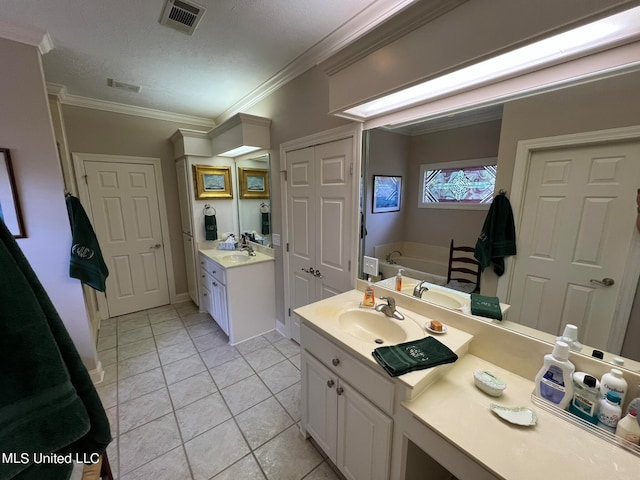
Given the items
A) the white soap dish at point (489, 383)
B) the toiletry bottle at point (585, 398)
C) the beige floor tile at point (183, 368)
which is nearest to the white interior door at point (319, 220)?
the beige floor tile at point (183, 368)

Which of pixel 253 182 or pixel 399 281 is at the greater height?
pixel 253 182

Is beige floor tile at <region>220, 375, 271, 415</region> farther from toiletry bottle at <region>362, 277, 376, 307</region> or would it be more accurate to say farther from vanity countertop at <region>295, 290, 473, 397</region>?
toiletry bottle at <region>362, 277, 376, 307</region>

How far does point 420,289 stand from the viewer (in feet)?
5.05

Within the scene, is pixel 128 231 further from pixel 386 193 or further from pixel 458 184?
pixel 458 184

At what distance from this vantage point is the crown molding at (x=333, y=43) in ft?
4.69

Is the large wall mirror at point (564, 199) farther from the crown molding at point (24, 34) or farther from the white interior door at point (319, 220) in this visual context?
the crown molding at point (24, 34)

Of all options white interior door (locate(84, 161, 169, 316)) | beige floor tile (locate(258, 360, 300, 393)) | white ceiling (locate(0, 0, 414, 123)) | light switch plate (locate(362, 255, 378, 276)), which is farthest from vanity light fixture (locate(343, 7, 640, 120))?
white interior door (locate(84, 161, 169, 316))

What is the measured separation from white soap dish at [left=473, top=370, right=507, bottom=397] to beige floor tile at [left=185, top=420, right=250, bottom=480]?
4.63 feet

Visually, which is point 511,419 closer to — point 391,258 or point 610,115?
point 391,258

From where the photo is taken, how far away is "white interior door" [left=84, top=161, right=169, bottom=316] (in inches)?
123

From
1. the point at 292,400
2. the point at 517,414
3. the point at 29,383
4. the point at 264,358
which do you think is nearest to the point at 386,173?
the point at 517,414

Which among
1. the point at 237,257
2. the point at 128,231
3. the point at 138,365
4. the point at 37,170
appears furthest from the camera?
the point at 128,231

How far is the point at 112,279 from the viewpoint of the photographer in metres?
3.29

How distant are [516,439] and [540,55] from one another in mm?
1334
